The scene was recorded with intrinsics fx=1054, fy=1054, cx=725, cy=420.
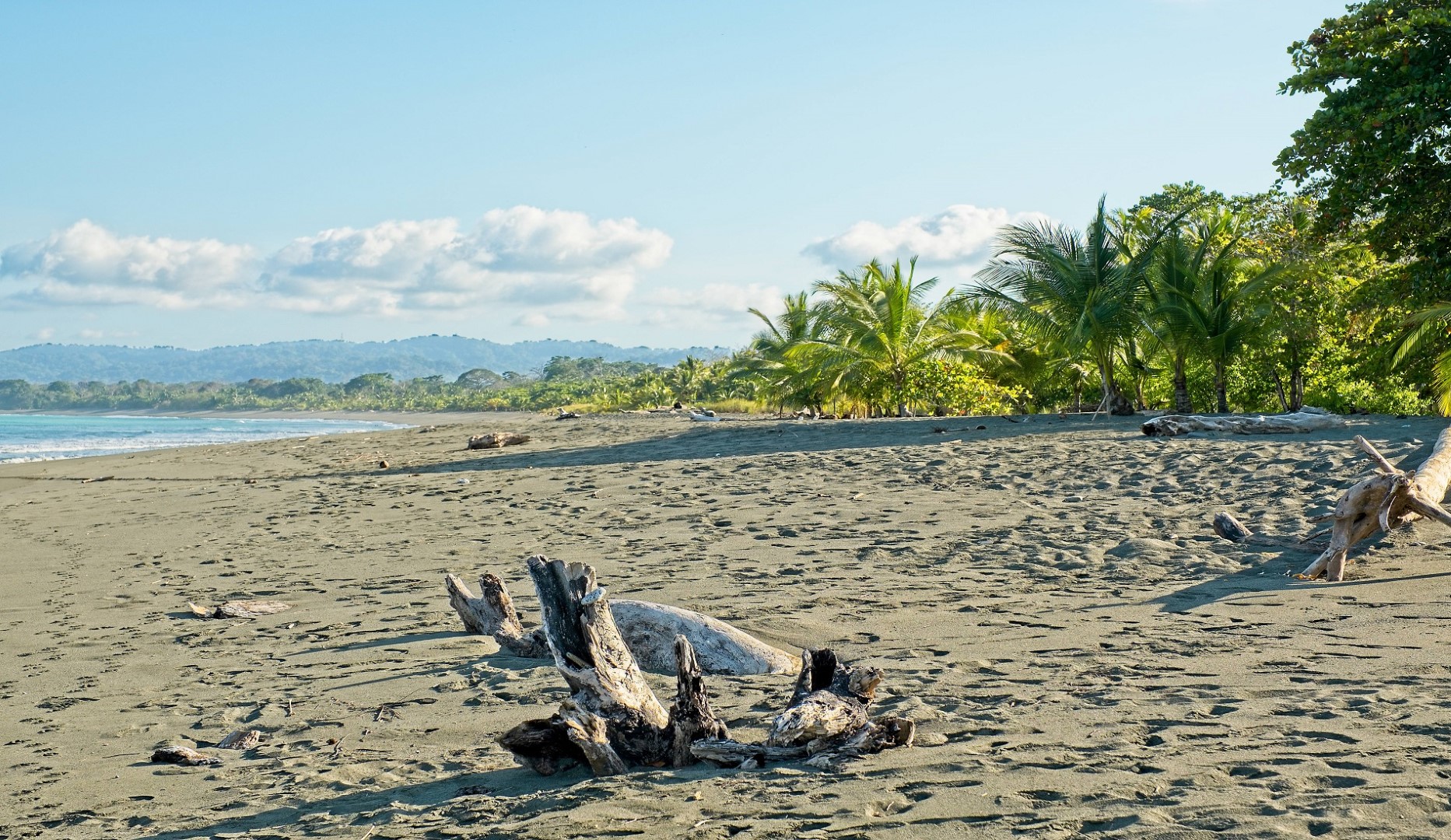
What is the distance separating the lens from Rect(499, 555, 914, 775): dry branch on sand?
3.77m

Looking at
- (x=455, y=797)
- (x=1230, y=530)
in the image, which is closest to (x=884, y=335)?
(x=1230, y=530)

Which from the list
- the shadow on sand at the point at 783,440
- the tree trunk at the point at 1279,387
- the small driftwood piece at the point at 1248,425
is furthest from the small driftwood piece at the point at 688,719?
the tree trunk at the point at 1279,387

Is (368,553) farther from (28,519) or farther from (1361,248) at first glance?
(1361,248)

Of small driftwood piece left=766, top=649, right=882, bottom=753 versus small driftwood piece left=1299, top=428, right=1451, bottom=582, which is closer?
small driftwood piece left=766, top=649, right=882, bottom=753

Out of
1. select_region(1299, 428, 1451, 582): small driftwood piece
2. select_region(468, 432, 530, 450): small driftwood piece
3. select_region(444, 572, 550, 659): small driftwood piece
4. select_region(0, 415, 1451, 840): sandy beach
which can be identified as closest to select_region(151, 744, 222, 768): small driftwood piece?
select_region(0, 415, 1451, 840): sandy beach

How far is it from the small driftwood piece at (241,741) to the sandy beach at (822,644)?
63mm

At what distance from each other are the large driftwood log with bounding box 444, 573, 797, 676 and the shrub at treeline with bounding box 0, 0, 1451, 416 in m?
12.6

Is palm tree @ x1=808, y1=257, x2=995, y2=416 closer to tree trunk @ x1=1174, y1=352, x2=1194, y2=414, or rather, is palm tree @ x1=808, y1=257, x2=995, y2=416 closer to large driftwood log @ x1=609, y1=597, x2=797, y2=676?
tree trunk @ x1=1174, y1=352, x2=1194, y2=414

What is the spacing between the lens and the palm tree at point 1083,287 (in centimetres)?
2034

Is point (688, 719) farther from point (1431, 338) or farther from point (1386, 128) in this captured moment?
point (1431, 338)

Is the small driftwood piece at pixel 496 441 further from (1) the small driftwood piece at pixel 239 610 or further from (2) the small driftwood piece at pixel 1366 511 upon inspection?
(2) the small driftwood piece at pixel 1366 511

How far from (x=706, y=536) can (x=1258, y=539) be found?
177 inches

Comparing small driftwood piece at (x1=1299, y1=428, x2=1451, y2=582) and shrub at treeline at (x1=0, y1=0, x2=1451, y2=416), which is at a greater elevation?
shrub at treeline at (x1=0, y1=0, x2=1451, y2=416)

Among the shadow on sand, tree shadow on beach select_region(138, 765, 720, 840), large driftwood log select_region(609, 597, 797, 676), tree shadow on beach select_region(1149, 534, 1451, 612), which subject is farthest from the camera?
the shadow on sand
